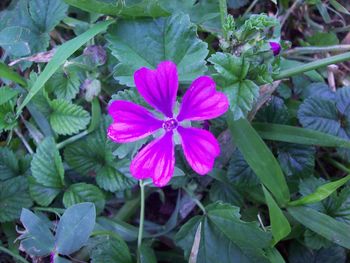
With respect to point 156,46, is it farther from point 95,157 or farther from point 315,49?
point 315,49

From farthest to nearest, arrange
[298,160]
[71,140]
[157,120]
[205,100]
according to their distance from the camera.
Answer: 1. [71,140]
2. [298,160]
3. [157,120]
4. [205,100]

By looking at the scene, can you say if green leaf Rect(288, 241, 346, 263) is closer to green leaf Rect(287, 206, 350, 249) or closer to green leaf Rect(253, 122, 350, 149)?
green leaf Rect(287, 206, 350, 249)

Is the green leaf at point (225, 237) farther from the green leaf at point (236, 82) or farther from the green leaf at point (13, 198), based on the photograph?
the green leaf at point (13, 198)

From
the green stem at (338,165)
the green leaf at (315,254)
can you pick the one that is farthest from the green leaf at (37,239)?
the green stem at (338,165)

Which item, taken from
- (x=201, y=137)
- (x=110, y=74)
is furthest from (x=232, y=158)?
(x=110, y=74)

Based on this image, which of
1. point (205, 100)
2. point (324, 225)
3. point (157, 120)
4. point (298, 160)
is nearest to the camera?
point (205, 100)

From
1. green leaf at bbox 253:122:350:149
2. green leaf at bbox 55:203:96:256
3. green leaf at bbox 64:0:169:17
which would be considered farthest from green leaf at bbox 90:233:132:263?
green leaf at bbox 64:0:169:17

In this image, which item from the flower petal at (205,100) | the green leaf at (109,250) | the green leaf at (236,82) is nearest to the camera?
the flower petal at (205,100)

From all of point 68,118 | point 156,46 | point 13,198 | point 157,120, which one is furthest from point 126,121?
point 13,198
